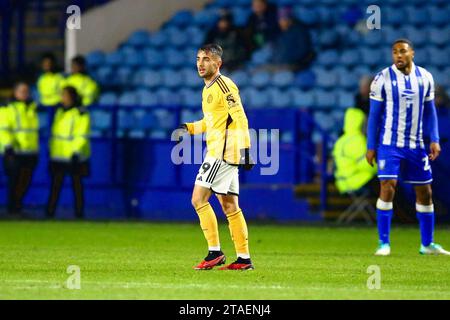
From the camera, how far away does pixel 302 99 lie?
20734 mm

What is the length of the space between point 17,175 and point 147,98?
304 cm

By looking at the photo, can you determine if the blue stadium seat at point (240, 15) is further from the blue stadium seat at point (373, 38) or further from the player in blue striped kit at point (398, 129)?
the player in blue striped kit at point (398, 129)

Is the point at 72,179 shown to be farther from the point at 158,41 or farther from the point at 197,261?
the point at 197,261

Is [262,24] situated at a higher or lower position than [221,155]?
higher

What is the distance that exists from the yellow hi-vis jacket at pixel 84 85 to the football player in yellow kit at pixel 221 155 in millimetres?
10038

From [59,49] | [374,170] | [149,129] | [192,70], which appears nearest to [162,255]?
[374,170]

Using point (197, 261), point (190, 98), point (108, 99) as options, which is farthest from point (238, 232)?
point (108, 99)

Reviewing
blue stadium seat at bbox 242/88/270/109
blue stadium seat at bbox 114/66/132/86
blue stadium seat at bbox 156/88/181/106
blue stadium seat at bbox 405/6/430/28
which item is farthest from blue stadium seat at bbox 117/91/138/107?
blue stadium seat at bbox 405/6/430/28

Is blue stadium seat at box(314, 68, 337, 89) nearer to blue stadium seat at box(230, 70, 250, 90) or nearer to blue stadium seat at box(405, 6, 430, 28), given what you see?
blue stadium seat at box(230, 70, 250, 90)

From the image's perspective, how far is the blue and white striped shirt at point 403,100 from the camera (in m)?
12.4

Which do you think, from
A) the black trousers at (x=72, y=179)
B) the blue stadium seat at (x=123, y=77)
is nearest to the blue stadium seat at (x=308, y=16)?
the blue stadium seat at (x=123, y=77)

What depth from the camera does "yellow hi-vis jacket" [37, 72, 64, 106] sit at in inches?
826

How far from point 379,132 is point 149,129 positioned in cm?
855

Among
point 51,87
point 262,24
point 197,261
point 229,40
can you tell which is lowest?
point 197,261
